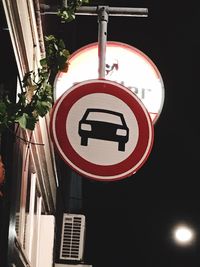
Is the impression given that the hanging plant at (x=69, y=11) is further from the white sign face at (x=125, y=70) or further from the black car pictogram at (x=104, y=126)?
the white sign face at (x=125, y=70)

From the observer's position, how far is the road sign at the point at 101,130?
510cm

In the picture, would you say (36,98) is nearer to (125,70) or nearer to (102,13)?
(102,13)

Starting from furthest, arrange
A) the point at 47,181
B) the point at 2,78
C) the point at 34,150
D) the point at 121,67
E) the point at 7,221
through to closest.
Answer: the point at 47,181, the point at 121,67, the point at 34,150, the point at 2,78, the point at 7,221

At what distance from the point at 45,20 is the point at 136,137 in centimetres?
263

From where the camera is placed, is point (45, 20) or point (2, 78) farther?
point (45, 20)

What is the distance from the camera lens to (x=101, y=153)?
5.15 metres

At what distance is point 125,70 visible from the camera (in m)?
7.10

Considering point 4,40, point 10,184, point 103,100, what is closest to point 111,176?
point 103,100

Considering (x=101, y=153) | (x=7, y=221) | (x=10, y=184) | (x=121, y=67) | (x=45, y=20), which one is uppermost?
(x=45, y=20)

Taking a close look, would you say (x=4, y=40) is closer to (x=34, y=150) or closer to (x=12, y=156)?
(x=12, y=156)

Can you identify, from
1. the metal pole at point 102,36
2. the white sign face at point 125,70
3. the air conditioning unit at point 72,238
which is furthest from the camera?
the air conditioning unit at point 72,238

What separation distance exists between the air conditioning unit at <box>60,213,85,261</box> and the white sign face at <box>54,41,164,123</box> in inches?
149

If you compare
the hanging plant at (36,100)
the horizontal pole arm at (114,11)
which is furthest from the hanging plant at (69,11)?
the horizontal pole arm at (114,11)

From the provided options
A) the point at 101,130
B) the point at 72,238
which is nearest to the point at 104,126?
the point at 101,130
